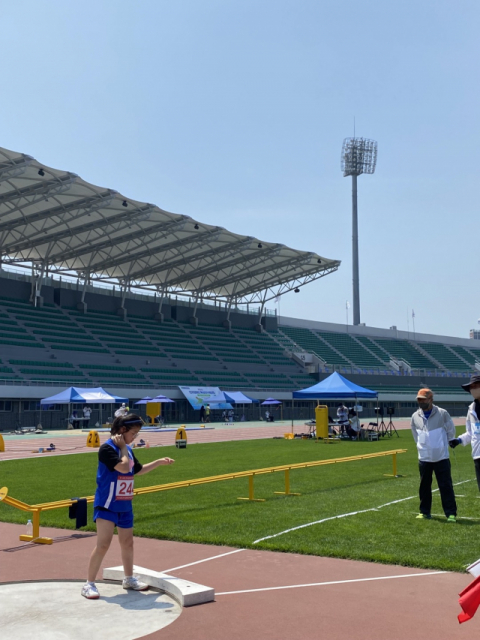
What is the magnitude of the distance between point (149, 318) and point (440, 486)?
195 ft

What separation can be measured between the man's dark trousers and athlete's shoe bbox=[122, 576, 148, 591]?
5.22 m

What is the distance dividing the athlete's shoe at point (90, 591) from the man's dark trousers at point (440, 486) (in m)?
5.70

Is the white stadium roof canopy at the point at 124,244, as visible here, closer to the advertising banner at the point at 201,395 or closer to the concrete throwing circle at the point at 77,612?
the advertising banner at the point at 201,395

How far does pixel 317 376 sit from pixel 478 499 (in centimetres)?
5905

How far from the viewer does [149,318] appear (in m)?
68.2

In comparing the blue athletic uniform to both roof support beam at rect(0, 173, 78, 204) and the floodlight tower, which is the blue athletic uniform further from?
the floodlight tower

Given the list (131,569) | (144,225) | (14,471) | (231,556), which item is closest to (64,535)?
(231,556)

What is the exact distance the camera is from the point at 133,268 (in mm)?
63750

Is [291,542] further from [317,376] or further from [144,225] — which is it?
[317,376]

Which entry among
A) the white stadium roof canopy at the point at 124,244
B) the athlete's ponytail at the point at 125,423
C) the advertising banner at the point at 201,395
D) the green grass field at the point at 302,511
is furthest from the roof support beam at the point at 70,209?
the athlete's ponytail at the point at 125,423

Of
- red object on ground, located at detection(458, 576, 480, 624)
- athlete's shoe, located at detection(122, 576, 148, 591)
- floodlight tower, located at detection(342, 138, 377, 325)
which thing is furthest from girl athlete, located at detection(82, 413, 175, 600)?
floodlight tower, located at detection(342, 138, 377, 325)

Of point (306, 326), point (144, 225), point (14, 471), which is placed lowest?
point (14, 471)

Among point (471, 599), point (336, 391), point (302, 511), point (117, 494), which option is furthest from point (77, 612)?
point (336, 391)

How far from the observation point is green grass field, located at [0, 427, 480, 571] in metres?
8.17
